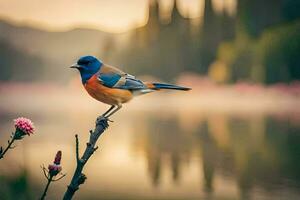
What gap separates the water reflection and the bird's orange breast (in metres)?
13.9

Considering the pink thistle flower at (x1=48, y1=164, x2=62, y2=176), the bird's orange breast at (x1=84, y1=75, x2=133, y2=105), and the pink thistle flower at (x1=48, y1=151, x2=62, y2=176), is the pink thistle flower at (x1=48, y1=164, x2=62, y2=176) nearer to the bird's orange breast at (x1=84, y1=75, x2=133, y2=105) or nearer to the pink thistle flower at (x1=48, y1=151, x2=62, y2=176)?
the pink thistle flower at (x1=48, y1=151, x2=62, y2=176)

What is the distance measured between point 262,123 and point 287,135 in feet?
5.43

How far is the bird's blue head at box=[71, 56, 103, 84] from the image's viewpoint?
2.34 m

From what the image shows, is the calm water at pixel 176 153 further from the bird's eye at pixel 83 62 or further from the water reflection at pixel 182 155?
the bird's eye at pixel 83 62

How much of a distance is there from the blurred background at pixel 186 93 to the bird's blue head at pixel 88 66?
45.7ft

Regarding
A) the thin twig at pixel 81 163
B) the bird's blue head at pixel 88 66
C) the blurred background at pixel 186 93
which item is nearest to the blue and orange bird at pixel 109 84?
the bird's blue head at pixel 88 66

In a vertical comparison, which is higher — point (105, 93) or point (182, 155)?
point (182, 155)

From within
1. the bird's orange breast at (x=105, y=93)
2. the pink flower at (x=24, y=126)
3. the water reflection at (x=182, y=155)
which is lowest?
the pink flower at (x=24, y=126)

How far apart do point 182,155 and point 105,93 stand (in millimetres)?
21170

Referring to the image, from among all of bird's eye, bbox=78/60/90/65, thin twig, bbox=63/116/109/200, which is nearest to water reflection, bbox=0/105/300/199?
bird's eye, bbox=78/60/90/65

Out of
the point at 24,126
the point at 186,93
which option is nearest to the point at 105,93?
the point at 24,126

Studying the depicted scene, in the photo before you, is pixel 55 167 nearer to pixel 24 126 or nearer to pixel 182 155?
pixel 24 126

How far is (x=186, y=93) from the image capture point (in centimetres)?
2162

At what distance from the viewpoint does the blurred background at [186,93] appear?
18672mm
